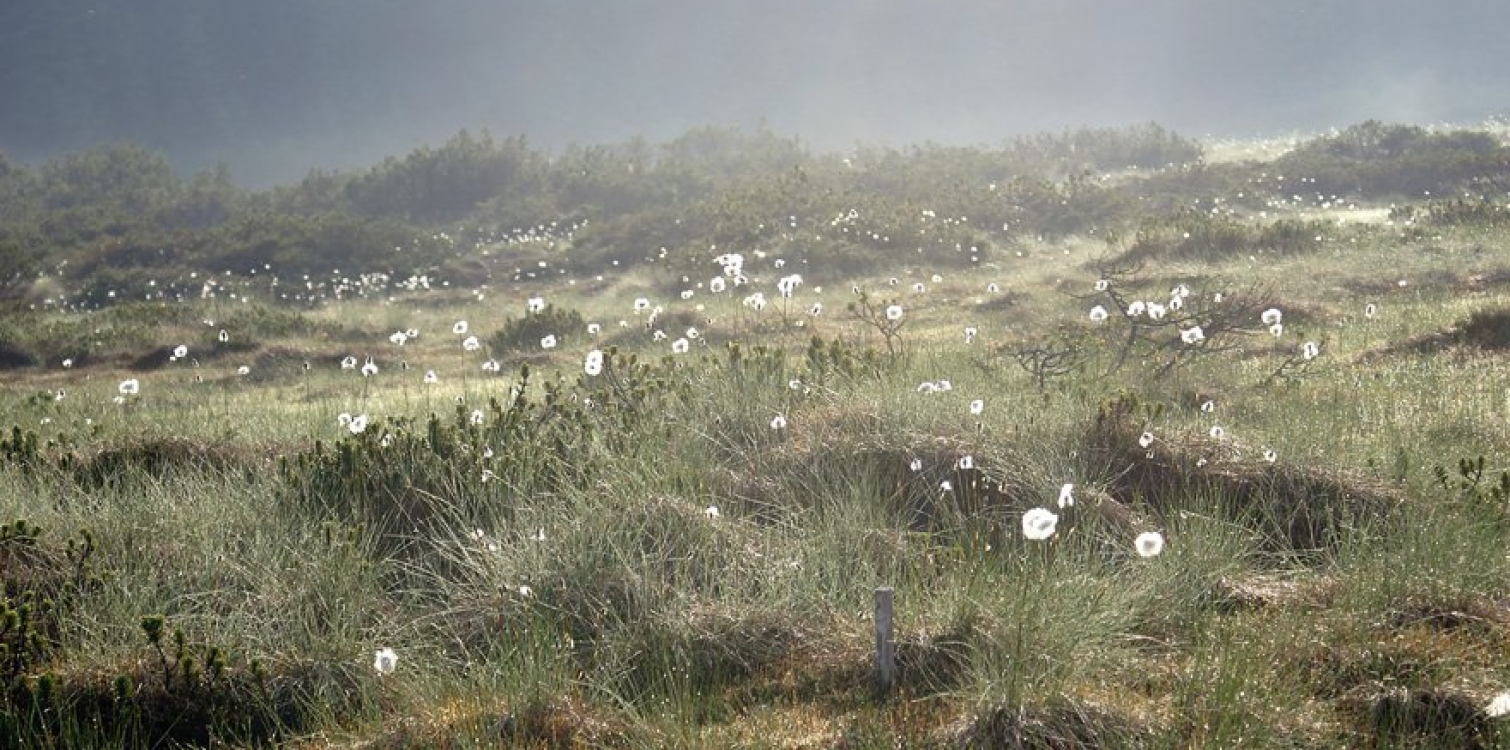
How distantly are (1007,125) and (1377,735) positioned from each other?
379 ft

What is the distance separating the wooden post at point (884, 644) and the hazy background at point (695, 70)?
80.5 meters

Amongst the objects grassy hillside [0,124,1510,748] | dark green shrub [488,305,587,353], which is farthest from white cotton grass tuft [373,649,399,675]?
dark green shrub [488,305,587,353]

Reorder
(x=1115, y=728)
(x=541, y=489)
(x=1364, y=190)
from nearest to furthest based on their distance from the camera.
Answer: (x=1115, y=728)
(x=541, y=489)
(x=1364, y=190)

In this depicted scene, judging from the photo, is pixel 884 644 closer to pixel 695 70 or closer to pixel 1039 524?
pixel 1039 524

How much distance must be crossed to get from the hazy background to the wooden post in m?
80.5

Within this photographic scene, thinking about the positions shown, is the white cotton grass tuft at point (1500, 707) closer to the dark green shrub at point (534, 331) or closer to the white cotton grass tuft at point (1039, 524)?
the white cotton grass tuft at point (1039, 524)

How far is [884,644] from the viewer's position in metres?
4.88

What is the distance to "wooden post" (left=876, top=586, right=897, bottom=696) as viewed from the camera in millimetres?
4746

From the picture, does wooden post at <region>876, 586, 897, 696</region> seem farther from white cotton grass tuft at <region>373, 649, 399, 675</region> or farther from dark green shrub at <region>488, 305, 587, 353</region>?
dark green shrub at <region>488, 305, 587, 353</region>

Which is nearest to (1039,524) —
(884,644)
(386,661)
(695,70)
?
(884,644)

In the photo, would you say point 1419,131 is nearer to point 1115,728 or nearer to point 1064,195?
point 1064,195

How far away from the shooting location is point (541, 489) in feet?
23.2

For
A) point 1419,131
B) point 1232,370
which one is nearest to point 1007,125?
point 1419,131

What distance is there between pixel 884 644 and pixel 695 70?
451ft
